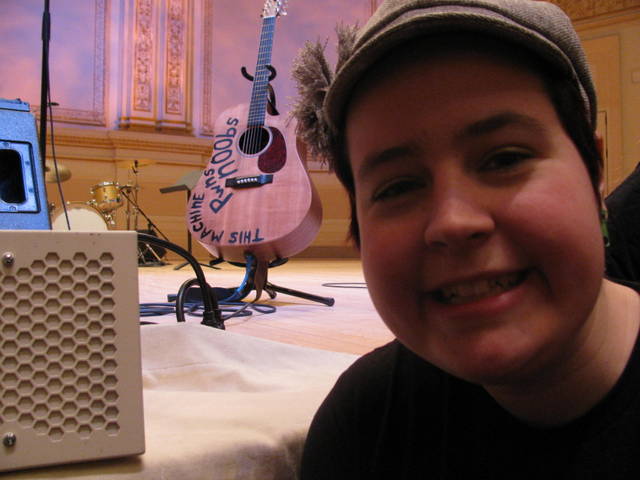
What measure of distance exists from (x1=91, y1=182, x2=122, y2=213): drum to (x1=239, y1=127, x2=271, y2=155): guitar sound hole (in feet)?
10.9

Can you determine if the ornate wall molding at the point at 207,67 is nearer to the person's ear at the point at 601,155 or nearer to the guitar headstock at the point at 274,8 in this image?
the guitar headstock at the point at 274,8

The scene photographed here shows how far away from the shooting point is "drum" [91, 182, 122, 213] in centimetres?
500

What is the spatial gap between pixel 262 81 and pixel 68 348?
1.68 meters

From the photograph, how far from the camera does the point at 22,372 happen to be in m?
0.49

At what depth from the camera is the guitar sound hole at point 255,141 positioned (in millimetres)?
2006

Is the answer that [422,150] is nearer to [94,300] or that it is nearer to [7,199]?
[94,300]

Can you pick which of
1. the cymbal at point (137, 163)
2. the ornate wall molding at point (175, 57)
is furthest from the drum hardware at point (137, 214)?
the ornate wall molding at point (175, 57)

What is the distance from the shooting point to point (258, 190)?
1.87 m

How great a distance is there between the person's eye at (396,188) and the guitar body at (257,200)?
4.18 feet

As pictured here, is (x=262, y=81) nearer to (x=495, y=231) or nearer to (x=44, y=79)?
(x=44, y=79)

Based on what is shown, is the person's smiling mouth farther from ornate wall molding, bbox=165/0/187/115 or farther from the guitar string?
ornate wall molding, bbox=165/0/187/115

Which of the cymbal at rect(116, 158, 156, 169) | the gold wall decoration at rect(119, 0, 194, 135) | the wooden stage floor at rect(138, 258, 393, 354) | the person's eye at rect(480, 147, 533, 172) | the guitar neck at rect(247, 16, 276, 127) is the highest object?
the gold wall decoration at rect(119, 0, 194, 135)

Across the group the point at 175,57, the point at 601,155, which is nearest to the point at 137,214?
the point at 175,57

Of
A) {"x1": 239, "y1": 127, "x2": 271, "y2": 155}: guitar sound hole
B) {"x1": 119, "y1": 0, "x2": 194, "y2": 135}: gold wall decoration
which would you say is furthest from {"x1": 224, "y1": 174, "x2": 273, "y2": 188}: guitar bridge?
{"x1": 119, "y1": 0, "x2": 194, "y2": 135}: gold wall decoration
